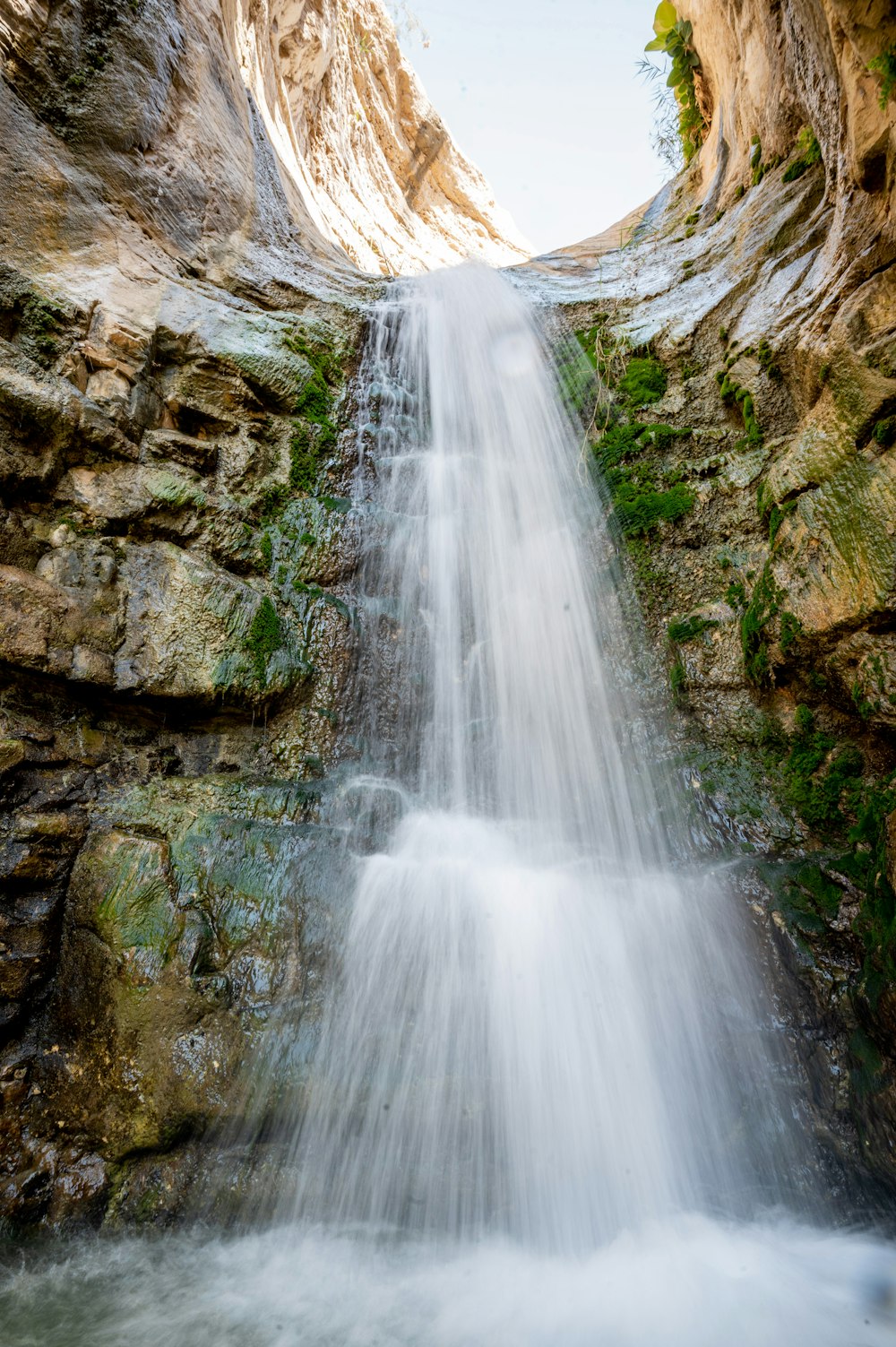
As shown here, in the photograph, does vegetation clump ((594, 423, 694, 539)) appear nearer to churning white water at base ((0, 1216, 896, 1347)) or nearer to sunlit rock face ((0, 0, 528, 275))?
churning white water at base ((0, 1216, 896, 1347))

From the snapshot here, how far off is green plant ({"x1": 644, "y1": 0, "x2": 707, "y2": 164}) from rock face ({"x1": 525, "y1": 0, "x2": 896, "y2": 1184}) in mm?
1833

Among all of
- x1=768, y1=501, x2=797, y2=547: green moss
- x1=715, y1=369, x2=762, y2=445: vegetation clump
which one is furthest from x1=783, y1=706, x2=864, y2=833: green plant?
x1=715, y1=369, x2=762, y2=445: vegetation clump

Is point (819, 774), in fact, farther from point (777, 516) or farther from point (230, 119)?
point (230, 119)

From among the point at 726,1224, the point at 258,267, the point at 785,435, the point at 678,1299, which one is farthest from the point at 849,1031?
the point at 258,267

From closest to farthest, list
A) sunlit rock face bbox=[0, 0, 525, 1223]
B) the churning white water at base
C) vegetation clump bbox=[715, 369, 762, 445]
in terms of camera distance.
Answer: the churning white water at base
sunlit rock face bbox=[0, 0, 525, 1223]
vegetation clump bbox=[715, 369, 762, 445]

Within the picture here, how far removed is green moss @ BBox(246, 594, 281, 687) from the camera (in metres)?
4.35

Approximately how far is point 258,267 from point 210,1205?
7699 mm

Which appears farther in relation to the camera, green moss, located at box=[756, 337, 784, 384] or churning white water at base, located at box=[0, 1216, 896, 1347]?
green moss, located at box=[756, 337, 784, 384]

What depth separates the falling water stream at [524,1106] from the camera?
95.3 inches

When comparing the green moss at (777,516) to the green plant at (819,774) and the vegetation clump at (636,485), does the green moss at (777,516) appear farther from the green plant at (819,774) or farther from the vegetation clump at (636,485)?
the green plant at (819,774)

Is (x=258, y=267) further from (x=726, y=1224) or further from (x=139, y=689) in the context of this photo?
(x=726, y=1224)

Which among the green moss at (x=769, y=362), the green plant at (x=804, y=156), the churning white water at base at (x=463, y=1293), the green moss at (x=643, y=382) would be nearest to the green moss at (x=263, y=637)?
the churning white water at base at (x=463, y=1293)

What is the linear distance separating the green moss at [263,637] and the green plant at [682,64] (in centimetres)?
867

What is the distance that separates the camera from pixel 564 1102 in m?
A: 3.03
